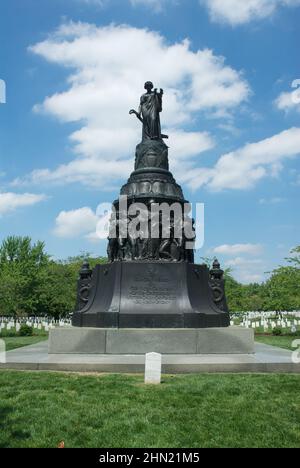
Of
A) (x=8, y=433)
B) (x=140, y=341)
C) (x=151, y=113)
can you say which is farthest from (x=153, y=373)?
(x=151, y=113)

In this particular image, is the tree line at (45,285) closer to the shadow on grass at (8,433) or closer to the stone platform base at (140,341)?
the stone platform base at (140,341)

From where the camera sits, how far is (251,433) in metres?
6.16

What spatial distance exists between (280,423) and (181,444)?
172cm

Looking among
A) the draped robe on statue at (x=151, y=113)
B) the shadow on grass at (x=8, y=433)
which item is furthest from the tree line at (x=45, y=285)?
the shadow on grass at (x=8, y=433)

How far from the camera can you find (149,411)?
23.6 ft

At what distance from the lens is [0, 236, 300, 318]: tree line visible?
33544 mm

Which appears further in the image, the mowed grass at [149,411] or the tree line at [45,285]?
the tree line at [45,285]

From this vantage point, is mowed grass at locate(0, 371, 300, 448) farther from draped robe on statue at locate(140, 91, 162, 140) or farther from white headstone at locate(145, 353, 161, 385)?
draped robe on statue at locate(140, 91, 162, 140)

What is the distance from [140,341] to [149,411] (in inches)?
216

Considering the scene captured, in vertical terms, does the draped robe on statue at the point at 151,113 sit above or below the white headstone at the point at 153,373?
above

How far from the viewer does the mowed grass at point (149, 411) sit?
5883 mm

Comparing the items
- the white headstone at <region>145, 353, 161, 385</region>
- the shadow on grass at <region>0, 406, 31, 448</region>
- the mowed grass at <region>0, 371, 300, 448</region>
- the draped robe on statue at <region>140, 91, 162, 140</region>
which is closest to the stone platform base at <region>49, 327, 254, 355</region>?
the mowed grass at <region>0, 371, 300, 448</region>

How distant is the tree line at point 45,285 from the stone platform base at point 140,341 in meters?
18.8

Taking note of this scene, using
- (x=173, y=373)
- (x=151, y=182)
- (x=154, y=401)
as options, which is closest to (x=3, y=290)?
(x=151, y=182)
